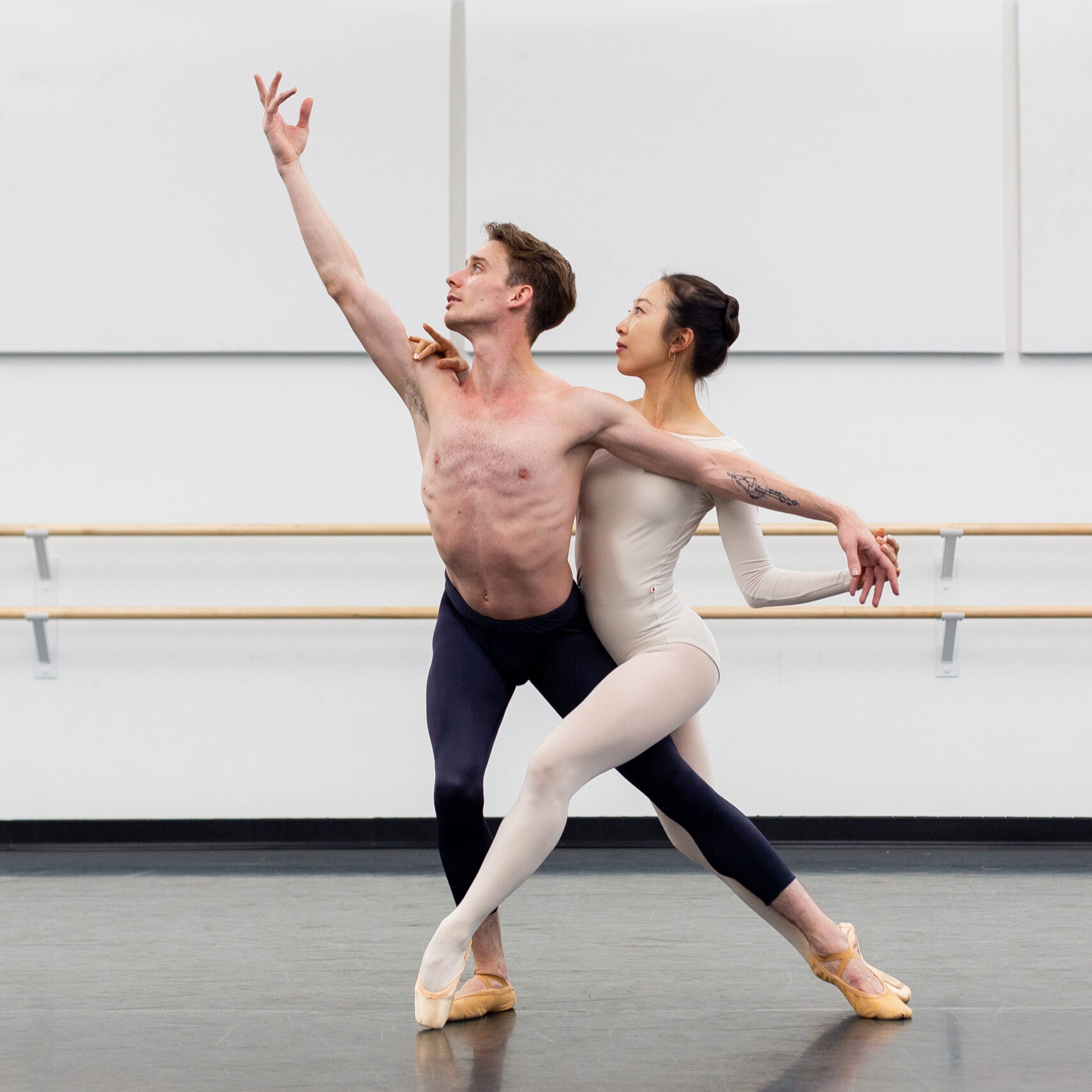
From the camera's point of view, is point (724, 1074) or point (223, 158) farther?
point (223, 158)

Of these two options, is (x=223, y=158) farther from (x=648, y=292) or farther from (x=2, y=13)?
(x=648, y=292)

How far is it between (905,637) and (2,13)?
3286 millimetres

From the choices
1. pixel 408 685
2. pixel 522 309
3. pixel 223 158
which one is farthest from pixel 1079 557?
pixel 223 158

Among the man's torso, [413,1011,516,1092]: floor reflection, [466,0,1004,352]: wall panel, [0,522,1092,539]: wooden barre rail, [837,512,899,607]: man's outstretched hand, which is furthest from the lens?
[466,0,1004,352]: wall panel

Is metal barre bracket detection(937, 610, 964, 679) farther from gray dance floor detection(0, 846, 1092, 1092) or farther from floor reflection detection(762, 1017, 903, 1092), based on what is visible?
floor reflection detection(762, 1017, 903, 1092)

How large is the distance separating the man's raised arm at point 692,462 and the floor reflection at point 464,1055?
92 centimetres

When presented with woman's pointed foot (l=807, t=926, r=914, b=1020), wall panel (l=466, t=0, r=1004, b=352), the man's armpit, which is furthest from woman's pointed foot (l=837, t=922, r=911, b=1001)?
wall panel (l=466, t=0, r=1004, b=352)

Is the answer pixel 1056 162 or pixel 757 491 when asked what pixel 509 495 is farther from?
pixel 1056 162

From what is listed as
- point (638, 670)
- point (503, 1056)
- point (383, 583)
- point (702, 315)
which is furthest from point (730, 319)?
point (383, 583)

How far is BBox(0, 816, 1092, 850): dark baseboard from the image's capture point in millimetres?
3598

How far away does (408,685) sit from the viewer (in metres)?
3.61

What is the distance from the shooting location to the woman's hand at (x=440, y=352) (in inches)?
82.0

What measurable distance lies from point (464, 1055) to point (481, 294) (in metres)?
1.19

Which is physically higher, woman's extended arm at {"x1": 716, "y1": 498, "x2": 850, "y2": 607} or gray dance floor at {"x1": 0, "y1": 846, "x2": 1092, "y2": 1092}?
woman's extended arm at {"x1": 716, "y1": 498, "x2": 850, "y2": 607}
